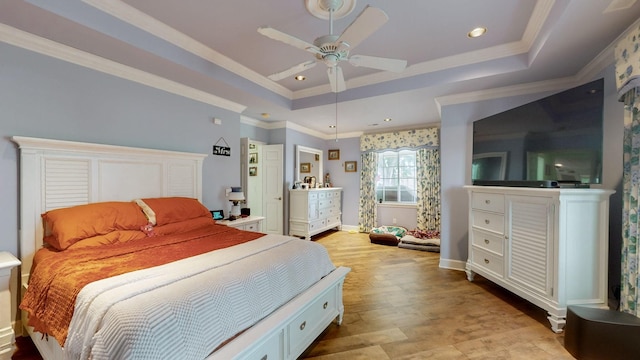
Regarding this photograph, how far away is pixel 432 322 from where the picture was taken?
218 centimetres

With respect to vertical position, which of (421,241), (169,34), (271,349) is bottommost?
(421,241)

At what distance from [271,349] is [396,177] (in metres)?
4.81

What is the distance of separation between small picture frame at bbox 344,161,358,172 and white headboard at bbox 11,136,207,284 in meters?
3.77

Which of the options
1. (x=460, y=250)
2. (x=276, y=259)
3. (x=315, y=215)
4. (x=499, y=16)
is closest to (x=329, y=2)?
(x=499, y=16)

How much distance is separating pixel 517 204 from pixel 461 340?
1.35 m

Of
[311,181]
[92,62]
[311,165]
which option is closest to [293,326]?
[92,62]

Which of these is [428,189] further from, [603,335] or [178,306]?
[178,306]

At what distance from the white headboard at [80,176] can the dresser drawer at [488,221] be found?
3529mm

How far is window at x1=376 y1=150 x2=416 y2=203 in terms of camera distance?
5516 millimetres

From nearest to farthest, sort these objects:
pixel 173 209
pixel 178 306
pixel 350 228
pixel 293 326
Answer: pixel 178 306
pixel 293 326
pixel 173 209
pixel 350 228

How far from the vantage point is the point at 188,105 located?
3.23 m

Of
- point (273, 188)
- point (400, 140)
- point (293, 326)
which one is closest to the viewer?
point (293, 326)

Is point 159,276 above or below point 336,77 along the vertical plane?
below

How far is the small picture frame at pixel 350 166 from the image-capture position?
5953 millimetres
